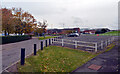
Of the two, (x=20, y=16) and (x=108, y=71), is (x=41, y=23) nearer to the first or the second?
(x=20, y=16)

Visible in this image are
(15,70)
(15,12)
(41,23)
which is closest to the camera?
(15,70)

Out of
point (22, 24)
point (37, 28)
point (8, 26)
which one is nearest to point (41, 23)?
point (37, 28)

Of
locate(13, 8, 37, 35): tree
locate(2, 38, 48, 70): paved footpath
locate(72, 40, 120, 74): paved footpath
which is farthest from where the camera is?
locate(13, 8, 37, 35): tree

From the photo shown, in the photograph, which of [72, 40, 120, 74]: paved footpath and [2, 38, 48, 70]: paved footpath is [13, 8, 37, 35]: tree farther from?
[72, 40, 120, 74]: paved footpath

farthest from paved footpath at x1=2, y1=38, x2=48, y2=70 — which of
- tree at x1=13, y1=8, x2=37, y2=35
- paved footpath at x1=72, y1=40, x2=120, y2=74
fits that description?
tree at x1=13, y1=8, x2=37, y2=35

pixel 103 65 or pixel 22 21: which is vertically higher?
pixel 22 21

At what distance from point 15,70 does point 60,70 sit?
8.01ft

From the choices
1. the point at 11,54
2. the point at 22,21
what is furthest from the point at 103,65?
the point at 22,21

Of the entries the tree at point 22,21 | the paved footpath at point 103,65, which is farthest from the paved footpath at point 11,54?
A: the tree at point 22,21

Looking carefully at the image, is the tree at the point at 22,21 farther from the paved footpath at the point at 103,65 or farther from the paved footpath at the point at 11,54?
the paved footpath at the point at 103,65

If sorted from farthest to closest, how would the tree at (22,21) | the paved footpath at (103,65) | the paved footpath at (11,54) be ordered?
the tree at (22,21) < the paved footpath at (11,54) < the paved footpath at (103,65)

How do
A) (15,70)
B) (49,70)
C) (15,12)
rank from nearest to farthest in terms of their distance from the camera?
(15,70) < (49,70) < (15,12)

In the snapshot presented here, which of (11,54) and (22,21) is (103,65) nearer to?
(11,54)

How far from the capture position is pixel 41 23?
34.0 metres
